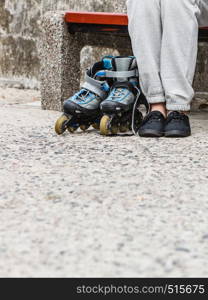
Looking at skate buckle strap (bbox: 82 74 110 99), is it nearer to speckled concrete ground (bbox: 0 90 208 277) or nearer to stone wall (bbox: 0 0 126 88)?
speckled concrete ground (bbox: 0 90 208 277)

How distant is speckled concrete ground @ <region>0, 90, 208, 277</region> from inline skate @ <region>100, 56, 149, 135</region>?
0.11 metres

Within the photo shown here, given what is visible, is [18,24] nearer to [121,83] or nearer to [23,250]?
[121,83]

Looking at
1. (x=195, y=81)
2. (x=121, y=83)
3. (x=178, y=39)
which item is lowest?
(x=195, y=81)

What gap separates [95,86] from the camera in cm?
256

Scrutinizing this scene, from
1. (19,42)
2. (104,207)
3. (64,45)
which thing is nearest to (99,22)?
(64,45)

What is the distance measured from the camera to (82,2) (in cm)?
444

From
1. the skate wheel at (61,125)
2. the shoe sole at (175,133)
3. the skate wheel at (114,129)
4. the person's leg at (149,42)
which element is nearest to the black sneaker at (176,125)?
the shoe sole at (175,133)

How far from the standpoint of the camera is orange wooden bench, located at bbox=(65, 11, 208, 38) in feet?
9.80

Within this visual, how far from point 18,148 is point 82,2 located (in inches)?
100

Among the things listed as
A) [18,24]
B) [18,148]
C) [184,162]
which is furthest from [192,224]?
[18,24]

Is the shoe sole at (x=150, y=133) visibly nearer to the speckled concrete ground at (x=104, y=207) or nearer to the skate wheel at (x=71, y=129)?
the speckled concrete ground at (x=104, y=207)

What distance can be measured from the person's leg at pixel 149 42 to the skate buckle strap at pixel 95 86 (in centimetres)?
21

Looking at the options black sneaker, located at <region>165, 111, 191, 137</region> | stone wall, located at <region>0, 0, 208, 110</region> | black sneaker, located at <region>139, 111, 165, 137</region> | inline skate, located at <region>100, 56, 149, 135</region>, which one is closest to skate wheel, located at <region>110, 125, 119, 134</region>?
inline skate, located at <region>100, 56, 149, 135</region>

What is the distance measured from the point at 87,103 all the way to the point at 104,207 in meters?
1.14
